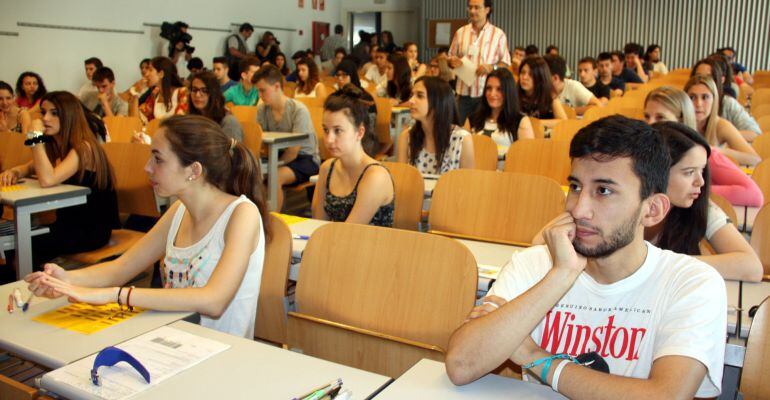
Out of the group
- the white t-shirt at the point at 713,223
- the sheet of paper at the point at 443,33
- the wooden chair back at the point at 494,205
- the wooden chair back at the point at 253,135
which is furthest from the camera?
the sheet of paper at the point at 443,33

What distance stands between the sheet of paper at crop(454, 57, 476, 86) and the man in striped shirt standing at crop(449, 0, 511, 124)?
0.03 metres

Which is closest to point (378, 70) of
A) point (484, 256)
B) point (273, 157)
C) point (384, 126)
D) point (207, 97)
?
point (384, 126)

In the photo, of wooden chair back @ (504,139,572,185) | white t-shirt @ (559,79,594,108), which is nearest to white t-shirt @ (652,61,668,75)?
white t-shirt @ (559,79,594,108)

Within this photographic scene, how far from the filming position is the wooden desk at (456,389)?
1367 mm

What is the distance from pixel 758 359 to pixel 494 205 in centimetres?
144

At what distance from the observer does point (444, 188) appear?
3012 millimetres

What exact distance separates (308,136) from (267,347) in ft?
13.2

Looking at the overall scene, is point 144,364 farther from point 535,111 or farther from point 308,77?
point 308,77

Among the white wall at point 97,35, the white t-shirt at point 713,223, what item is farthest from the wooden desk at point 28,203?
the white wall at point 97,35

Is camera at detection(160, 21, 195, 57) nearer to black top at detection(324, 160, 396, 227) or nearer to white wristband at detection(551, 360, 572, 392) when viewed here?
black top at detection(324, 160, 396, 227)

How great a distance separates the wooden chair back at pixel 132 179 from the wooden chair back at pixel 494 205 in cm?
182

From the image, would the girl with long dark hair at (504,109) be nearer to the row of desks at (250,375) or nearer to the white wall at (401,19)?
the row of desks at (250,375)

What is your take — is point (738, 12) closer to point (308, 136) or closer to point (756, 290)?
point (308, 136)

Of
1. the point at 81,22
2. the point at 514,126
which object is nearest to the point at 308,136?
the point at 514,126
